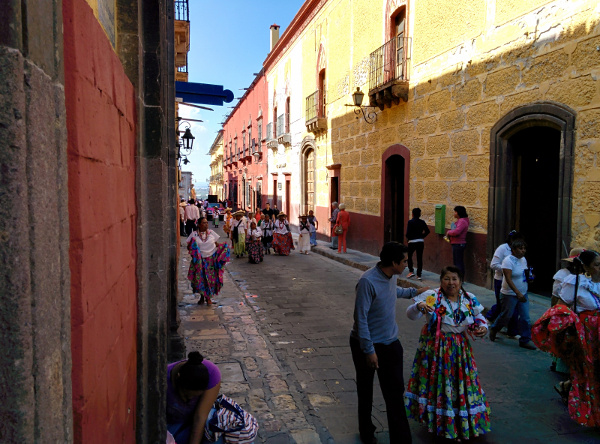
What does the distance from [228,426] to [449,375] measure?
5.28 ft

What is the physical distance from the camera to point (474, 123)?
351 inches

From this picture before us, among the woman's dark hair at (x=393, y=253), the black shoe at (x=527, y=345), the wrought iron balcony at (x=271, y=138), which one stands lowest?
the black shoe at (x=527, y=345)

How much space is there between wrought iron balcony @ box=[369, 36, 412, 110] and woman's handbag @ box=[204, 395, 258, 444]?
31.7 feet

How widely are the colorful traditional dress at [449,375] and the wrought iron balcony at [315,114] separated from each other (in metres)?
14.3

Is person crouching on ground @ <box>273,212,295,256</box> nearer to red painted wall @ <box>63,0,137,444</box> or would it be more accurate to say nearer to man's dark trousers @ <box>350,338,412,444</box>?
man's dark trousers @ <box>350,338,412,444</box>

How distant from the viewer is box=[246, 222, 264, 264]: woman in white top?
1327 centimetres

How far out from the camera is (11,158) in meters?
0.86

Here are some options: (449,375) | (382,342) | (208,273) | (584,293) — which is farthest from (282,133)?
(449,375)

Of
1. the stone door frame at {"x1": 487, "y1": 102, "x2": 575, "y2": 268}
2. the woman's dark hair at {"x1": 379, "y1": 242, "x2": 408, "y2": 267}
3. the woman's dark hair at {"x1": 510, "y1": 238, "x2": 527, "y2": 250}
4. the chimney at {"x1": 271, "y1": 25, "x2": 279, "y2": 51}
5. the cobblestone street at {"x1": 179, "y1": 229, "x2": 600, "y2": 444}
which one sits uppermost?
the chimney at {"x1": 271, "y1": 25, "x2": 279, "y2": 51}

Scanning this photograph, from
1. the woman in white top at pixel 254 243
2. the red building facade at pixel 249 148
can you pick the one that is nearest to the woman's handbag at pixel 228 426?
the woman in white top at pixel 254 243

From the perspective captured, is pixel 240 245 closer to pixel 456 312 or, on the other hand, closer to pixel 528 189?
pixel 528 189

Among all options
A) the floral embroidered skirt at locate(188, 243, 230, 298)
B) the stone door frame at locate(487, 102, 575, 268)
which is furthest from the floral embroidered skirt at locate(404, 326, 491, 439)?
the floral embroidered skirt at locate(188, 243, 230, 298)

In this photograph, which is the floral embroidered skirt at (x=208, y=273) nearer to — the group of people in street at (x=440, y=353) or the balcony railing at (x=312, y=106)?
the group of people in street at (x=440, y=353)

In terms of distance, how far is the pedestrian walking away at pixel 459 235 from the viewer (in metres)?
8.80
